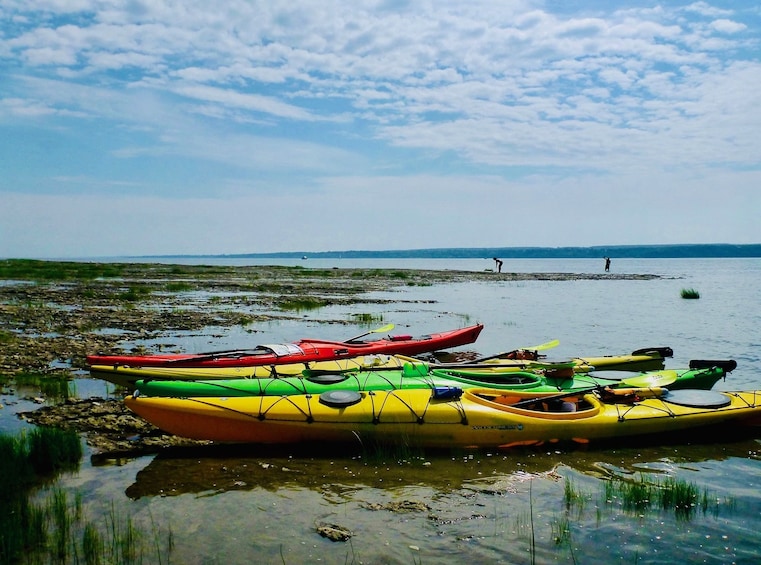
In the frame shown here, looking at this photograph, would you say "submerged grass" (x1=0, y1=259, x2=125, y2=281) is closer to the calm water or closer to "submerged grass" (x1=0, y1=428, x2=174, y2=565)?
"submerged grass" (x1=0, y1=428, x2=174, y2=565)

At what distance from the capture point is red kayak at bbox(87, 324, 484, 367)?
1005 centimetres

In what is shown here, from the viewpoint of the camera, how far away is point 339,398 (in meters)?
7.68

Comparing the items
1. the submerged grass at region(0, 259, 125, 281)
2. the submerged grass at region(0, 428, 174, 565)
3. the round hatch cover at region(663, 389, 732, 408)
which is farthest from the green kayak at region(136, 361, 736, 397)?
the submerged grass at region(0, 259, 125, 281)

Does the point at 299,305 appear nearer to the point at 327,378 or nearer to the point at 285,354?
the point at 285,354

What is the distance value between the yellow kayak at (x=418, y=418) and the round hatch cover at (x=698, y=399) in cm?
3

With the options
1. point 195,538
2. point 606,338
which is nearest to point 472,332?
point 606,338

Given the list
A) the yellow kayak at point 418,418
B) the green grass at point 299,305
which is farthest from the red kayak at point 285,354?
the green grass at point 299,305

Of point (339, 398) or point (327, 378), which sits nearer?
point (339, 398)

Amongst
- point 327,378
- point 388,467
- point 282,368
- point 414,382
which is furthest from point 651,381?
point 282,368

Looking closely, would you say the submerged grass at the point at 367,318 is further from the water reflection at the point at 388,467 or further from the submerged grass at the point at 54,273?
the submerged grass at the point at 54,273

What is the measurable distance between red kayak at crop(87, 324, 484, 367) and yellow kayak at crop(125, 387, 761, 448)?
3.17m

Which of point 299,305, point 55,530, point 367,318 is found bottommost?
point 55,530

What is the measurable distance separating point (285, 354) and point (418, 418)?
4573 millimetres

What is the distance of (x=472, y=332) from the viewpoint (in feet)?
52.9
